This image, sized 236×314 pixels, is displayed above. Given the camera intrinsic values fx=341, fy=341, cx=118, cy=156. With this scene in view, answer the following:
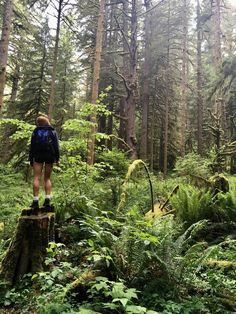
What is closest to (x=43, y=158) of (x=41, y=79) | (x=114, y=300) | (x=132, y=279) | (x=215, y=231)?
(x=132, y=279)

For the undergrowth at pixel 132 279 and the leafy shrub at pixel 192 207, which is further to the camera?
the leafy shrub at pixel 192 207

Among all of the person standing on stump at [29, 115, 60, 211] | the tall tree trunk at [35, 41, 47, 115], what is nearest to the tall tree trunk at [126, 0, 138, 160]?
the tall tree trunk at [35, 41, 47, 115]

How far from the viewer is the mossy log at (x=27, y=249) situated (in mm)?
5168

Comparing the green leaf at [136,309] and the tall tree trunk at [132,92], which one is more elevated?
the tall tree trunk at [132,92]

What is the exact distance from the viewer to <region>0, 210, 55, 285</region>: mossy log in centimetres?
517

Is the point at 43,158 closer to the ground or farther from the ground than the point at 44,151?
closer to the ground

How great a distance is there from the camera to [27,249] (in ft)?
17.4

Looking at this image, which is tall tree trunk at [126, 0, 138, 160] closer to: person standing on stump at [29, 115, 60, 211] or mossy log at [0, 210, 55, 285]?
person standing on stump at [29, 115, 60, 211]

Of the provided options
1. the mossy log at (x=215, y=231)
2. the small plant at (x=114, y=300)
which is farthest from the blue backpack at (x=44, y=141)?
the mossy log at (x=215, y=231)

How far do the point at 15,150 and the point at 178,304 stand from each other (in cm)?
1576

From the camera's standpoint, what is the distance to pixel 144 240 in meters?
4.52

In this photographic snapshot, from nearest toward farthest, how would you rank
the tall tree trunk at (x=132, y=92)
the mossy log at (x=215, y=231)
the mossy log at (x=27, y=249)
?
the mossy log at (x=27, y=249) → the mossy log at (x=215, y=231) → the tall tree trunk at (x=132, y=92)

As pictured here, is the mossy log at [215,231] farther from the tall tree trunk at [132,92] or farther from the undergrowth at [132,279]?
the tall tree trunk at [132,92]

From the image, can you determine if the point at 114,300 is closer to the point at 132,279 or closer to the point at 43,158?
the point at 132,279
